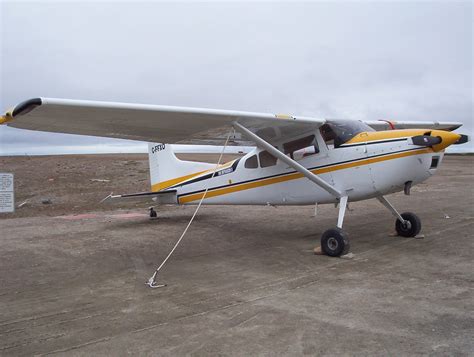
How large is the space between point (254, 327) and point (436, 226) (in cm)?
729

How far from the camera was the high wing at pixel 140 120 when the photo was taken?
5.62 metres

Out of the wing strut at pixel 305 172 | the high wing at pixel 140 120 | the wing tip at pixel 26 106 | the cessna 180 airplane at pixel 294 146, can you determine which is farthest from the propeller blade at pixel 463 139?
the wing tip at pixel 26 106

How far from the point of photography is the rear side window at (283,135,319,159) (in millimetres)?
8281

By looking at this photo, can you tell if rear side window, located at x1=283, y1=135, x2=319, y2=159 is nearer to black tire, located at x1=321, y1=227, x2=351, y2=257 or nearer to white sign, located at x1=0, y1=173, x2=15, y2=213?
black tire, located at x1=321, y1=227, x2=351, y2=257

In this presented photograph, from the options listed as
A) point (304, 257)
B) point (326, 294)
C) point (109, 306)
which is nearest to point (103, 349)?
point (109, 306)

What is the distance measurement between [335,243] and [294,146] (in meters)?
2.39

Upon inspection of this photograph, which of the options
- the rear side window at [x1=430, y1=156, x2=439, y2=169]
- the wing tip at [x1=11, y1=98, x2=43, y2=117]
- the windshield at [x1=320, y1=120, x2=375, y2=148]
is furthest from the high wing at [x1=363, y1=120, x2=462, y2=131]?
the wing tip at [x1=11, y1=98, x2=43, y2=117]

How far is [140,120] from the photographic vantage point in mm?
6848

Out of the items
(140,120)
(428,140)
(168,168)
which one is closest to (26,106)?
(140,120)

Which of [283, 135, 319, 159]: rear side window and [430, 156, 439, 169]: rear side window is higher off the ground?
[283, 135, 319, 159]: rear side window

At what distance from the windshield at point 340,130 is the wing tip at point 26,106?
17.3 ft

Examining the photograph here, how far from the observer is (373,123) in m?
10.2

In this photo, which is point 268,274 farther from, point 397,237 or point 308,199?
point 397,237

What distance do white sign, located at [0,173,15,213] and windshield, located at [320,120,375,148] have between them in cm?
647
